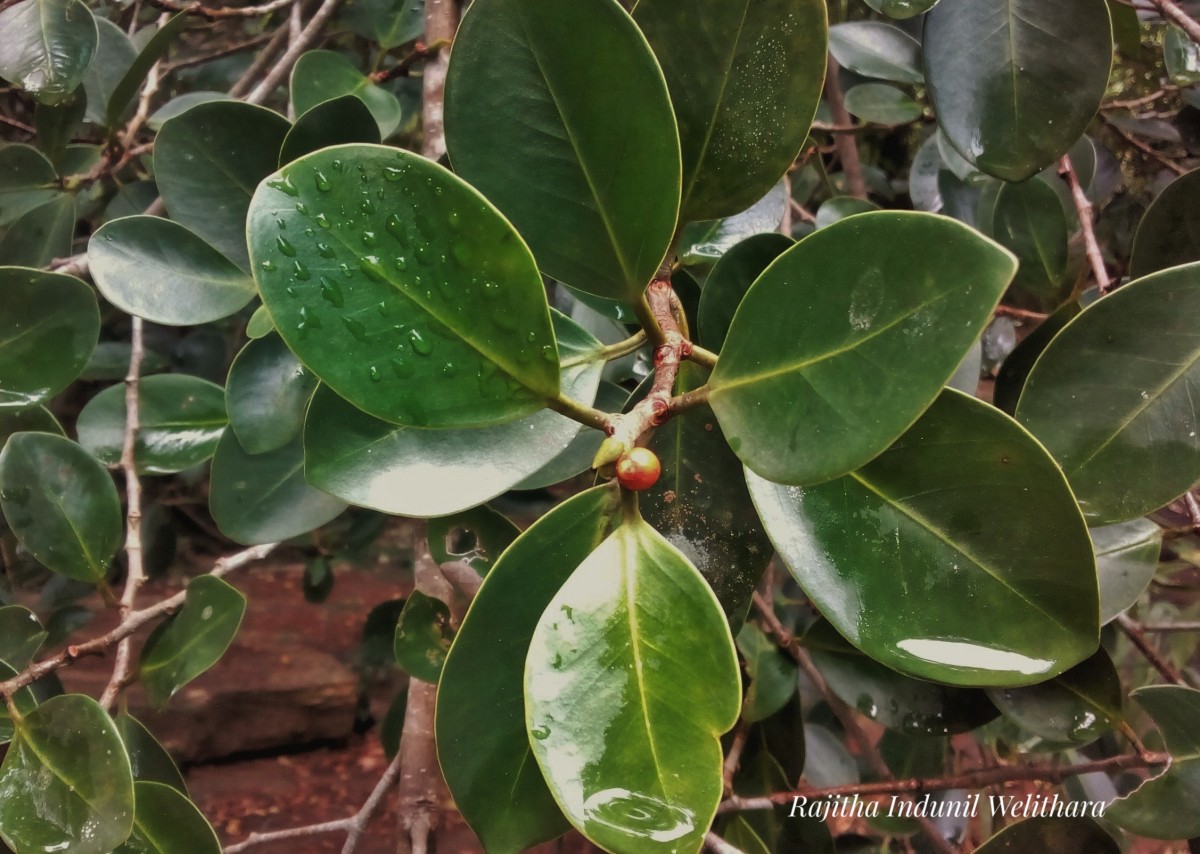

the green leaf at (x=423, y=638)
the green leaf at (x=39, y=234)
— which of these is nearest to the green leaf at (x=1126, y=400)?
the green leaf at (x=423, y=638)

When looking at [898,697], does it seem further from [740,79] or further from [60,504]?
[60,504]

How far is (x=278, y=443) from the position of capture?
1.95 feet

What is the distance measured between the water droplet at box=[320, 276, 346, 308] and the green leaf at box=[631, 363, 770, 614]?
20 cm

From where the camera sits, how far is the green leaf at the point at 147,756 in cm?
63

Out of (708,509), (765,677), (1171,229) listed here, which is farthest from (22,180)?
Result: (1171,229)

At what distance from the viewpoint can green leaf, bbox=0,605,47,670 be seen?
665 millimetres

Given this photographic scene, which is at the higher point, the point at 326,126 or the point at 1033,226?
the point at 326,126

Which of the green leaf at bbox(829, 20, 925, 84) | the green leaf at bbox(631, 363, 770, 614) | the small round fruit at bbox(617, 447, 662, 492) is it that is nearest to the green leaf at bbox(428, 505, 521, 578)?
the green leaf at bbox(631, 363, 770, 614)

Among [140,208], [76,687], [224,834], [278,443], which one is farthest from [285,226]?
[76,687]

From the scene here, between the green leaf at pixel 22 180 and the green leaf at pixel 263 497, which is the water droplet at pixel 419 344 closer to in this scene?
the green leaf at pixel 263 497

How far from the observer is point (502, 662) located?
384 millimetres

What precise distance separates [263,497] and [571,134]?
0.47 m

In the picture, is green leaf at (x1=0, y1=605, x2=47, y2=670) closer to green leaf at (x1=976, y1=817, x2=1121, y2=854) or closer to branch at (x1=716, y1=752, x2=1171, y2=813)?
branch at (x1=716, y1=752, x2=1171, y2=813)

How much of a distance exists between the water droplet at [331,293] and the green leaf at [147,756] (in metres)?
0.53
